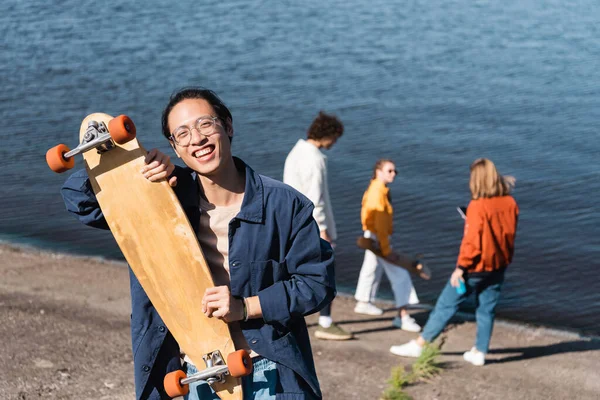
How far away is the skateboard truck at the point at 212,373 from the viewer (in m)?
3.17

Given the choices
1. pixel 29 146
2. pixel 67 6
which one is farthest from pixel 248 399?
pixel 67 6

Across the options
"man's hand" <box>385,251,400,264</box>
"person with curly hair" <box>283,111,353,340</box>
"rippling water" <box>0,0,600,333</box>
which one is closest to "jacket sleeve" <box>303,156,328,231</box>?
"person with curly hair" <box>283,111,353,340</box>

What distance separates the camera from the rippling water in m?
10.8

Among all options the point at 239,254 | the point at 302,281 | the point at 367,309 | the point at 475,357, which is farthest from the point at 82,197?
the point at 367,309

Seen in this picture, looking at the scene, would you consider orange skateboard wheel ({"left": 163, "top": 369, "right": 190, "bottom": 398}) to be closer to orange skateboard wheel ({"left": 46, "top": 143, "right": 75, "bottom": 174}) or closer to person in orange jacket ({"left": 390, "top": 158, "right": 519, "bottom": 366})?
orange skateboard wheel ({"left": 46, "top": 143, "right": 75, "bottom": 174})

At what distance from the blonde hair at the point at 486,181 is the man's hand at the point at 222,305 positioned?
392 centimetres

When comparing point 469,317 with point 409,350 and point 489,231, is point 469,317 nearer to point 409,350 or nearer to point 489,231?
point 409,350

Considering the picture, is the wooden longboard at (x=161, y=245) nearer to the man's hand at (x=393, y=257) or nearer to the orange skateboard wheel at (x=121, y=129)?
the orange skateboard wheel at (x=121, y=129)

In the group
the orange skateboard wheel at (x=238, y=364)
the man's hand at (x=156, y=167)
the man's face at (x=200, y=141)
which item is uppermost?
the man's face at (x=200, y=141)

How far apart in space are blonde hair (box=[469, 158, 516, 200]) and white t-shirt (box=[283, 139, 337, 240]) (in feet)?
3.63

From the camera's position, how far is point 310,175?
714 centimetres

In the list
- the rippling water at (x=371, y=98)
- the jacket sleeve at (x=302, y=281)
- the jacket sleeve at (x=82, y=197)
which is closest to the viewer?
the jacket sleeve at (x=302, y=281)

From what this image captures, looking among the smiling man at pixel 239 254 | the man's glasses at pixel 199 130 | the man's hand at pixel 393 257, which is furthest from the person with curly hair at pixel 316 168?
the man's glasses at pixel 199 130

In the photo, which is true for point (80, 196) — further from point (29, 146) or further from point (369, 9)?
point (369, 9)
